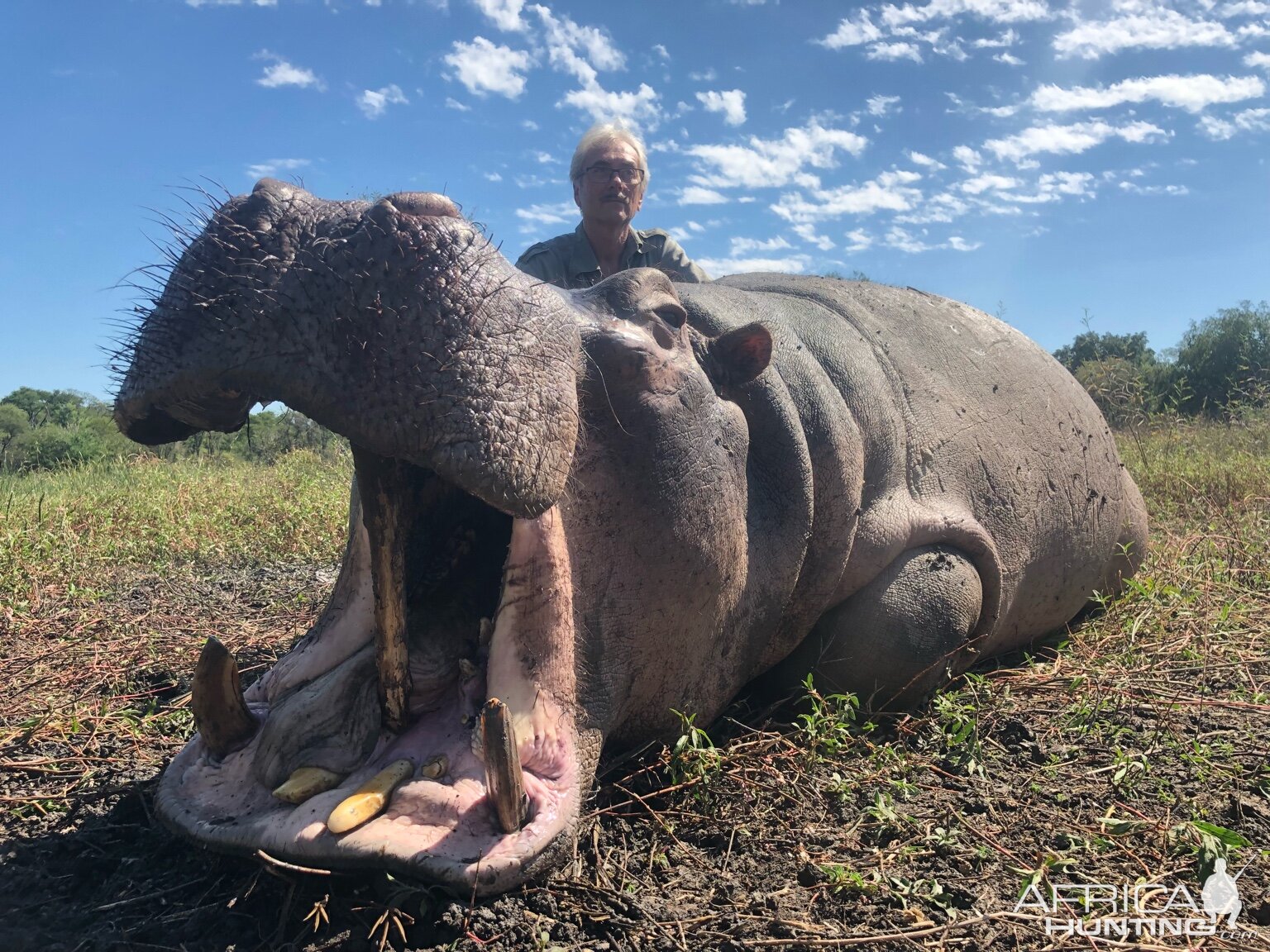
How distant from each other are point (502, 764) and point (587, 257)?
4069 mm

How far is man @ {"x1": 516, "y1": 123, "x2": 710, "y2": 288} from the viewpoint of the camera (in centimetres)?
530

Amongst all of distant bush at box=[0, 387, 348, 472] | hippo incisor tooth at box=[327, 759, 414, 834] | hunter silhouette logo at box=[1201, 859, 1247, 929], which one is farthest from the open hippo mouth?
distant bush at box=[0, 387, 348, 472]

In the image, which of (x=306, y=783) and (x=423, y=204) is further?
(x=306, y=783)

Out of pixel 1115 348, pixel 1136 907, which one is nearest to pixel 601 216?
pixel 1136 907

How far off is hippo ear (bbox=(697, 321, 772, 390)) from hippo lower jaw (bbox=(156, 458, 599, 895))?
2.68 ft

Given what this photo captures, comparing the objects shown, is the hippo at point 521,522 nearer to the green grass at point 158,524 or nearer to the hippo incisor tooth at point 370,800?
the hippo incisor tooth at point 370,800

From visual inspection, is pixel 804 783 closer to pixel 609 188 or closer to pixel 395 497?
pixel 395 497

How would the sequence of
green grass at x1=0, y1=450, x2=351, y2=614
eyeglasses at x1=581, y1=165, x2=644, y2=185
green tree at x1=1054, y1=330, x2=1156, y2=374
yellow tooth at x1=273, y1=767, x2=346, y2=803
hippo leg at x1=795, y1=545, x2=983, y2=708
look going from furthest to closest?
1. green tree at x1=1054, y1=330, x2=1156, y2=374
2. eyeglasses at x1=581, y1=165, x2=644, y2=185
3. green grass at x1=0, y1=450, x2=351, y2=614
4. hippo leg at x1=795, y1=545, x2=983, y2=708
5. yellow tooth at x1=273, y1=767, x2=346, y2=803

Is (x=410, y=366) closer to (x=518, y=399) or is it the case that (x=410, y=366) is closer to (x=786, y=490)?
(x=518, y=399)

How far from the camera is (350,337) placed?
184 cm

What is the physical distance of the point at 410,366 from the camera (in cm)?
185

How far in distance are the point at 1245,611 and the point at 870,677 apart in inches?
92.1

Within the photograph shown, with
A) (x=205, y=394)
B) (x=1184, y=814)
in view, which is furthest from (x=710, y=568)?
(x=1184, y=814)

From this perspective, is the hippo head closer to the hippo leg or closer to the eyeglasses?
the hippo leg
